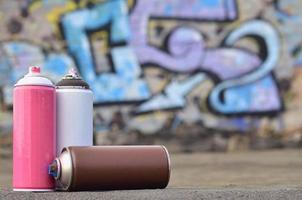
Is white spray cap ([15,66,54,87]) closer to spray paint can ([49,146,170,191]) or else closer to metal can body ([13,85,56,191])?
metal can body ([13,85,56,191])

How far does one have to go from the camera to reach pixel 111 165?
3.39 m

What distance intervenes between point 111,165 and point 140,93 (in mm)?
9053

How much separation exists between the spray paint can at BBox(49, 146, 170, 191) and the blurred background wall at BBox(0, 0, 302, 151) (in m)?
8.84

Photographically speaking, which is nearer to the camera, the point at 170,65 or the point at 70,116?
the point at 70,116

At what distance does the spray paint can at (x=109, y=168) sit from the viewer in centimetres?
337

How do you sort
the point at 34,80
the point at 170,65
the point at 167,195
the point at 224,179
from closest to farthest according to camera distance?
the point at 167,195 < the point at 34,80 < the point at 224,179 < the point at 170,65

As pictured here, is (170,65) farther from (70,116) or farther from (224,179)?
(70,116)

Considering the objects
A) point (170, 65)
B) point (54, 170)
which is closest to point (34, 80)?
point (54, 170)

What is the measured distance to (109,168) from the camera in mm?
3389

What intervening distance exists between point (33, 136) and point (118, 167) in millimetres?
433

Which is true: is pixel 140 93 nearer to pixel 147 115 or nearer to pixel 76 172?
pixel 147 115

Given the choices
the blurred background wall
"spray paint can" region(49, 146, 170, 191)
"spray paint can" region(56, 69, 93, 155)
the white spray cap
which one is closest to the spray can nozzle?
"spray paint can" region(49, 146, 170, 191)

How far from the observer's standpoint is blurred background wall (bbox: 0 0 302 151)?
40.7 feet

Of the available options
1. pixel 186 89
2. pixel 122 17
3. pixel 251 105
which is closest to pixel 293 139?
pixel 251 105
